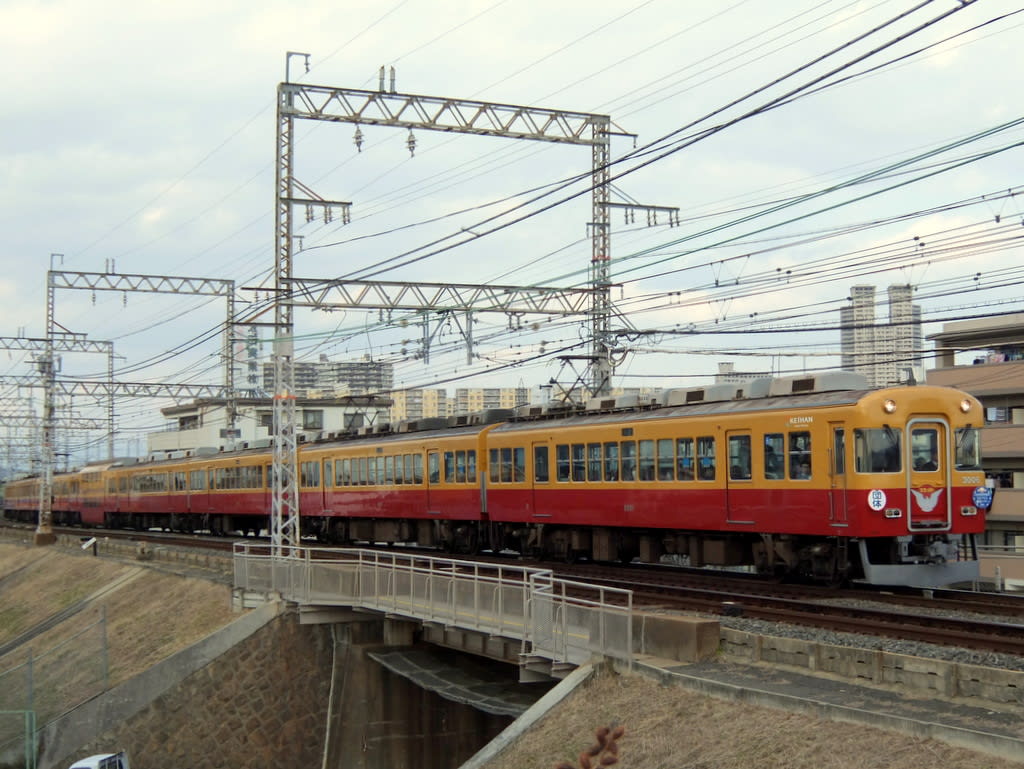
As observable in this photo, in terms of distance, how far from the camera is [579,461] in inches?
900

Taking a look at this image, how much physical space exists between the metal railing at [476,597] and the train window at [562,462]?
2.24 metres

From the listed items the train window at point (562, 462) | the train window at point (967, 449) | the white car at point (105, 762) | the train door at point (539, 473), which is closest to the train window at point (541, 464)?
the train door at point (539, 473)

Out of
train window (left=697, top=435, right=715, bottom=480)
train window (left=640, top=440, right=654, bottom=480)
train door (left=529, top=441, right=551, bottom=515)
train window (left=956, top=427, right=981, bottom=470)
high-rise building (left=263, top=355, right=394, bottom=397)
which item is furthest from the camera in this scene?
high-rise building (left=263, top=355, right=394, bottom=397)

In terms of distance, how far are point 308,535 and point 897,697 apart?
94.0 ft

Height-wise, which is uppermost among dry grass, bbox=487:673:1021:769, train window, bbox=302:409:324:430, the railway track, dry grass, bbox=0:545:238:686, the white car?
train window, bbox=302:409:324:430

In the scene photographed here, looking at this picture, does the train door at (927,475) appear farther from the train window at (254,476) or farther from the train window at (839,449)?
the train window at (254,476)

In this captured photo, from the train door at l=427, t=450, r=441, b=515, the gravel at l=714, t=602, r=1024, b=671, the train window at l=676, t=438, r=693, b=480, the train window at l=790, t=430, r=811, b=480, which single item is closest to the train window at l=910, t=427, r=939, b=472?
the train window at l=790, t=430, r=811, b=480

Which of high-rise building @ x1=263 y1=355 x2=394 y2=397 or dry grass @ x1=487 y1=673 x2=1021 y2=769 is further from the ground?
high-rise building @ x1=263 y1=355 x2=394 y2=397

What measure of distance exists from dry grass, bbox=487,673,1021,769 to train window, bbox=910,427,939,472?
6.73 metres

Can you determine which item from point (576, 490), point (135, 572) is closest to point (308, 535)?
point (135, 572)

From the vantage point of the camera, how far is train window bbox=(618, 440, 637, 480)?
2112cm

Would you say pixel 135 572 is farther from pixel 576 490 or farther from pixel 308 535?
pixel 576 490

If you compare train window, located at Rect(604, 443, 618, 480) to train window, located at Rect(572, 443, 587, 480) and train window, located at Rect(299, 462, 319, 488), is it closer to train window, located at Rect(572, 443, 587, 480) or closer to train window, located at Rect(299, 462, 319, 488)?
train window, located at Rect(572, 443, 587, 480)

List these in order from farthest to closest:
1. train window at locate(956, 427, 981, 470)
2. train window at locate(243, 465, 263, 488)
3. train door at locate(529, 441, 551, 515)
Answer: train window at locate(243, 465, 263, 488)
train door at locate(529, 441, 551, 515)
train window at locate(956, 427, 981, 470)
